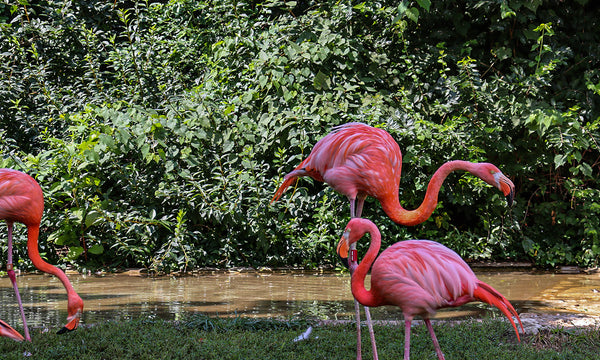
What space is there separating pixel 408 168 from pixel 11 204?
494 cm

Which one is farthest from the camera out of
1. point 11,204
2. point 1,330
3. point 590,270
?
point 590,270

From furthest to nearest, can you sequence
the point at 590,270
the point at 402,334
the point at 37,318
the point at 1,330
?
the point at 590,270, the point at 37,318, the point at 402,334, the point at 1,330

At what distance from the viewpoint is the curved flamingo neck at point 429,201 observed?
12.0ft

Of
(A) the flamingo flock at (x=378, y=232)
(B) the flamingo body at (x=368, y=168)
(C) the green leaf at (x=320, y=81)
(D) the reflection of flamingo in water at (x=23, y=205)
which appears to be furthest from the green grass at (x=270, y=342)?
(C) the green leaf at (x=320, y=81)

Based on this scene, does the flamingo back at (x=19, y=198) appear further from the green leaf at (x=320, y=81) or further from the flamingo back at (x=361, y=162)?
the green leaf at (x=320, y=81)

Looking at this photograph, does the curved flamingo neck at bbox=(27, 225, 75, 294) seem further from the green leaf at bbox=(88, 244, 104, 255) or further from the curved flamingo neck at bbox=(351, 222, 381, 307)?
the green leaf at bbox=(88, 244, 104, 255)

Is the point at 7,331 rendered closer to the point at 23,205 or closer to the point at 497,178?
the point at 23,205

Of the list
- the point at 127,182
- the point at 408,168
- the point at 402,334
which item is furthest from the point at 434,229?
the point at 127,182

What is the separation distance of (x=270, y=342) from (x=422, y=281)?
161 centimetres

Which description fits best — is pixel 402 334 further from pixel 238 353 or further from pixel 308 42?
pixel 308 42

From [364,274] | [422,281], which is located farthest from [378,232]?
[422,281]

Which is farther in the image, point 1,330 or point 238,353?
point 238,353

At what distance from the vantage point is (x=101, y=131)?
289 inches

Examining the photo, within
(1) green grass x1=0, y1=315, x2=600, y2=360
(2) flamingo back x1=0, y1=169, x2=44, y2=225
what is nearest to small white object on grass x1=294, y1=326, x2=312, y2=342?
(1) green grass x1=0, y1=315, x2=600, y2=360
